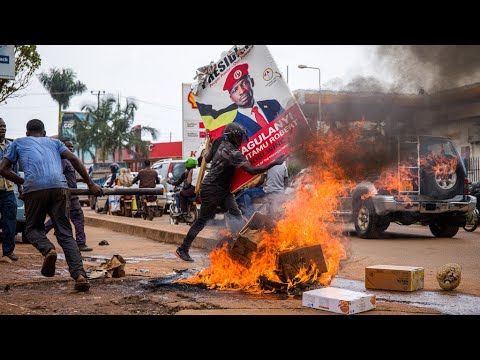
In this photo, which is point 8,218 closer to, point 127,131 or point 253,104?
point 253,104

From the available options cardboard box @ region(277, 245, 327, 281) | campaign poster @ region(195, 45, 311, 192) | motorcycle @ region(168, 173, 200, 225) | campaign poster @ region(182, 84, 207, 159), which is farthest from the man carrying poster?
campaign poster @ region(182, 84, 207, 159)

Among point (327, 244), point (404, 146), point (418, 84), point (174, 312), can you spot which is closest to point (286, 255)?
point (327, 244)

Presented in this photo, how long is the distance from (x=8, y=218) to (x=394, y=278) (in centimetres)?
523

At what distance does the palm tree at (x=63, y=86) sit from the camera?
41.8m

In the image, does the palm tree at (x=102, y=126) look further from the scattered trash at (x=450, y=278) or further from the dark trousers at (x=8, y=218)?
the scattered trash at (x=450, y=278)

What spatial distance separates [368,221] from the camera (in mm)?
11023

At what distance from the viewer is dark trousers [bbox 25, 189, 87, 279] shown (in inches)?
229

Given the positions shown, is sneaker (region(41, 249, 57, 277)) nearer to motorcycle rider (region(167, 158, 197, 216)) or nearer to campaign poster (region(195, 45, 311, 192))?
campaign poster (region(195, 45, 311, 192))

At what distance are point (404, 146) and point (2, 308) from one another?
710 cm

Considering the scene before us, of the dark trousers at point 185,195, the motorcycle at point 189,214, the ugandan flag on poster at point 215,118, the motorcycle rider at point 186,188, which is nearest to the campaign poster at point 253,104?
the ugandan flag on poster at point 215,118

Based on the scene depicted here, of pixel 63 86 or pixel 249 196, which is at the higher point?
pixel 63 86

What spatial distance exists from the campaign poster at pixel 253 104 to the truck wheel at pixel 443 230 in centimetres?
597

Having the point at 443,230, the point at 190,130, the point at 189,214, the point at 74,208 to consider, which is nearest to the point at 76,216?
the point at 74,208

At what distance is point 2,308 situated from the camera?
4.74 m
